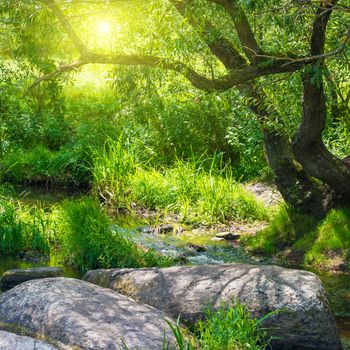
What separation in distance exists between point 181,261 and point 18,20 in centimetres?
434

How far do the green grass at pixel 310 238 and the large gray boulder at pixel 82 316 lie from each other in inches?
176

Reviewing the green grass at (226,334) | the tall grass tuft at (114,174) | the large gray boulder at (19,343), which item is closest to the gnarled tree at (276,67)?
the green grass at (226,334)

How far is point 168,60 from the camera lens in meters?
10.5

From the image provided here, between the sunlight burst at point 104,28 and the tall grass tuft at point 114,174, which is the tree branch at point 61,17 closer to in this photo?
the sunlight burst at point 104,28

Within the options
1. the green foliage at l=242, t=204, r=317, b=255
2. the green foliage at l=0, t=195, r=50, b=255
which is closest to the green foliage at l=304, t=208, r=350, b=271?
the green foliage at l=242, t=204, r=317, b=255

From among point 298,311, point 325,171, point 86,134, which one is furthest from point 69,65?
point 86,134


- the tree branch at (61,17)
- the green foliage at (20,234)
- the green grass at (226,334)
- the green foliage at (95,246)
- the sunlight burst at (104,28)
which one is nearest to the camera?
the green grass at (226,334)

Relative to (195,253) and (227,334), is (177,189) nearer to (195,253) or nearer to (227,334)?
(195,253)

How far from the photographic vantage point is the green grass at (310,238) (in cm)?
1179

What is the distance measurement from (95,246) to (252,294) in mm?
3714

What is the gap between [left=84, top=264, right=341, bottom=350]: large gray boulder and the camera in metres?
7.90

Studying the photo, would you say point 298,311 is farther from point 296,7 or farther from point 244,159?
point 244,159

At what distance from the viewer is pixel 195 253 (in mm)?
12617

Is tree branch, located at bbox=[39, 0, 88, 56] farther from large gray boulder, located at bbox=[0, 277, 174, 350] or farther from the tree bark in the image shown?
large gray boulder, located at bbox=[0, 277, 174, 350]
